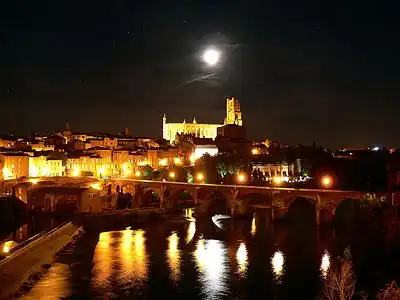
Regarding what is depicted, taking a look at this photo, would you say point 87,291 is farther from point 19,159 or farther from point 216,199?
point 19,159

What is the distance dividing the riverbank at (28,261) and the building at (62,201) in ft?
30.5

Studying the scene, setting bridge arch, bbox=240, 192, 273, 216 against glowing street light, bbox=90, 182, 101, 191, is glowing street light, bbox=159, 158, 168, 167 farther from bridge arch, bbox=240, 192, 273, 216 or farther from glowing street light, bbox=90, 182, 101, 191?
glowing street light, bbox=90, 182, 101, 191

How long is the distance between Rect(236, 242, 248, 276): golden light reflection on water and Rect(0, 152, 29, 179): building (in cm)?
2287

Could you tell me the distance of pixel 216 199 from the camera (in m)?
40.9

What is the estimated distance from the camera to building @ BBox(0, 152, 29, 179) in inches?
1635

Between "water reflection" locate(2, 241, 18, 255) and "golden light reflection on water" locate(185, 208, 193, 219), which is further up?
"golden light reflection on water" locate(185, 208, 193, 219)

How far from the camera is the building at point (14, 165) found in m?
41.5

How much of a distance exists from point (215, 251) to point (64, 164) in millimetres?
27107

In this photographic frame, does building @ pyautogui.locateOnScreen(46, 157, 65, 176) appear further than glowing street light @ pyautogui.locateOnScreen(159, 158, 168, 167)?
No

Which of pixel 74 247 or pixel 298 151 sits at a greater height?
pixel 298 151

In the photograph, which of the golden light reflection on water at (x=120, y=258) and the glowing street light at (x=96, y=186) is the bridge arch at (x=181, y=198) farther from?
the golden light reflection on water at (x=120, y=258)

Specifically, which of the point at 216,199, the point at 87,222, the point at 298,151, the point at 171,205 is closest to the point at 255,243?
the point at 87,222

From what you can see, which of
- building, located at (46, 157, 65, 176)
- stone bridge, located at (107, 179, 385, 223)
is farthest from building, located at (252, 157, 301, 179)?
building, located at (46, 157, 65, 176)

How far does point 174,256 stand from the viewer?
73.2 feet
